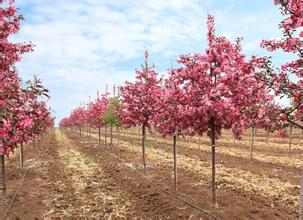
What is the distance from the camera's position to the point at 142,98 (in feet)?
61.7

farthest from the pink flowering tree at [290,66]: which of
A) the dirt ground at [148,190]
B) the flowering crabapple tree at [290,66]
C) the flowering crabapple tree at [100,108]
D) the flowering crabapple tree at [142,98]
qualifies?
the flowering crabapple tree at [100,108]

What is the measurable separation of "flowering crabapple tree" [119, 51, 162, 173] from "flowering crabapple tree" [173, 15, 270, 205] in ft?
24.0

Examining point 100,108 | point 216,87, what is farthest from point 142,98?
point 100,108

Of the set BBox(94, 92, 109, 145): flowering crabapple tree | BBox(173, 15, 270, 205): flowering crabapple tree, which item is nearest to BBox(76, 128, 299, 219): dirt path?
BBox(173, 15, 270, 205): flowering crabapple tree

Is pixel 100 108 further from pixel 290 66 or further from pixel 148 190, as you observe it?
pixel 290 66

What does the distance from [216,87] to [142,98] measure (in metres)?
8.81

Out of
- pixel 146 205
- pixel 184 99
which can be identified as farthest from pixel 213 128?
pixel 146 205

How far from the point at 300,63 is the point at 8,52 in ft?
25.7

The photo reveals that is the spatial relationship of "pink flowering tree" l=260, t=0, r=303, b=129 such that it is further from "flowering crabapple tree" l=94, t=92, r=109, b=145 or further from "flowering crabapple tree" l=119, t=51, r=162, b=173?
"flowering crabapple tree" l=94, t=92, r=109, b=145

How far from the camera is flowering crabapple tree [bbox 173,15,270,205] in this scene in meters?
10.3

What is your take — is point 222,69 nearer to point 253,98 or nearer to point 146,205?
point 253,98

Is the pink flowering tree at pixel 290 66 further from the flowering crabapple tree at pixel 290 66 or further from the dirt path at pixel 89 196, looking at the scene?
the dirt path at pixel 89 196

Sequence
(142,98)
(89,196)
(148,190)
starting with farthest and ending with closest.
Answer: (142,98) < (148,190) < (89,196)

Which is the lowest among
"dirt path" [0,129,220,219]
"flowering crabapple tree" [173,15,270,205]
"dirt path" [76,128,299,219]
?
"dirt path" [0,129,220,219]
